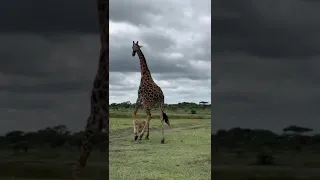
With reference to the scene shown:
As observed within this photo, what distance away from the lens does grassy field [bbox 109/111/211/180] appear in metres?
6.45

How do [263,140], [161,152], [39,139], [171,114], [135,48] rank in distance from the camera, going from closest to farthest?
[39,139], [263,140], [161,152], [135,48], [171,114]

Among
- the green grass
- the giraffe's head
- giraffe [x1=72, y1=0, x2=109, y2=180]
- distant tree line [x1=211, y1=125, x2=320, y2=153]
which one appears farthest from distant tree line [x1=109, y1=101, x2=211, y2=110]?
giraffe [x1=72, y1=0, x2=109, y2=180]

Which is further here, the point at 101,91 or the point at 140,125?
the point at 140,125

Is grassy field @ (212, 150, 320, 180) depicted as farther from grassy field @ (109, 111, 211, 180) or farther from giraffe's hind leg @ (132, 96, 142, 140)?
giraffe's hind leg @ (132, 96, 142, 140)

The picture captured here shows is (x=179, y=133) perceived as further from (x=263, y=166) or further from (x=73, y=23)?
(x=73, y=23)

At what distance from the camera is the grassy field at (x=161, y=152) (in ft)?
21.2

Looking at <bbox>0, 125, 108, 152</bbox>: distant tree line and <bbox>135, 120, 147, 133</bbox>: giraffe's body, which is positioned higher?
<bbox>135, 120, 147, 133</bbox>: giraffe's body

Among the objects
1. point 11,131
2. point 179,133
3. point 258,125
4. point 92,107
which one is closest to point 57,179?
point 11,131

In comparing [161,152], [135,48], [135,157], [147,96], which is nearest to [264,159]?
[161,152]

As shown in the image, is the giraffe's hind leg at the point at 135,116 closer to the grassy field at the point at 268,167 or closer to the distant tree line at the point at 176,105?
the distant tree line at the point at 176,105

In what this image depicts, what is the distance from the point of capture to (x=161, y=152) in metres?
7.18

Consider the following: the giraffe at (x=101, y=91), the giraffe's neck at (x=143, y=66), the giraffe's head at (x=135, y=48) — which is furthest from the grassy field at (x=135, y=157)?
the giraffe's head at (x=135, y=48)

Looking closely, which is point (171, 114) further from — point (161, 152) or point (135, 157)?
point (135, 157)

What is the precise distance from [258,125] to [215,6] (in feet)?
4.27
